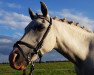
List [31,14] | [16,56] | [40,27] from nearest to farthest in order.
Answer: [16,56]
[40,27]
[31,14]

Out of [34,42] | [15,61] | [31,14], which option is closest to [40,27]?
[34,42]

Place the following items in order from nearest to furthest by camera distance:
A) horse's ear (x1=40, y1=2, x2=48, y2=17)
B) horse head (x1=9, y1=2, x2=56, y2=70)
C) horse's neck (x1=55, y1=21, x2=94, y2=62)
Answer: horse head (x1=9, y1=2, x2=56, y2=70), horse's ear (x1=40, y1=2, x2=48, y2=17), horse's neck (x1=55, y1=21, x2=94, y2=62)

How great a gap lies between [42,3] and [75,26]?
1.27 meters

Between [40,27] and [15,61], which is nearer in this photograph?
[15,61]

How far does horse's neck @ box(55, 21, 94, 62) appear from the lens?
30.5ft

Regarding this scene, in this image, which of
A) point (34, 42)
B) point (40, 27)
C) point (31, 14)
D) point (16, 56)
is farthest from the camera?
point (31, 14)

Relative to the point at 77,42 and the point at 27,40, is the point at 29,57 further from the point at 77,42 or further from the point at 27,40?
the point at 77,42

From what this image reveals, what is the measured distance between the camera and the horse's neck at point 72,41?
9305mm

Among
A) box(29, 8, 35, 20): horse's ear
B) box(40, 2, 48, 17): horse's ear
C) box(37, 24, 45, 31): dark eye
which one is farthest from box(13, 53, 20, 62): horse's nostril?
box(40, 2, 48, 17): horse's ear

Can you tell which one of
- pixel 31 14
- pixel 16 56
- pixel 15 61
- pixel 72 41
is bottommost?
pixel 15 61

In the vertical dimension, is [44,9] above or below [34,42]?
above

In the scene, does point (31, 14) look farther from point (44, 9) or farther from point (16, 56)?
point (16, 56)

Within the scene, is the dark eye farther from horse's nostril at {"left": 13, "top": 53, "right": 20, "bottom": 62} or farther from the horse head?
horse's nostril at {"left": 13, "top": 53, "right": 20, "bottom": 62}

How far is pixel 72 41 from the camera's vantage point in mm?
9422
